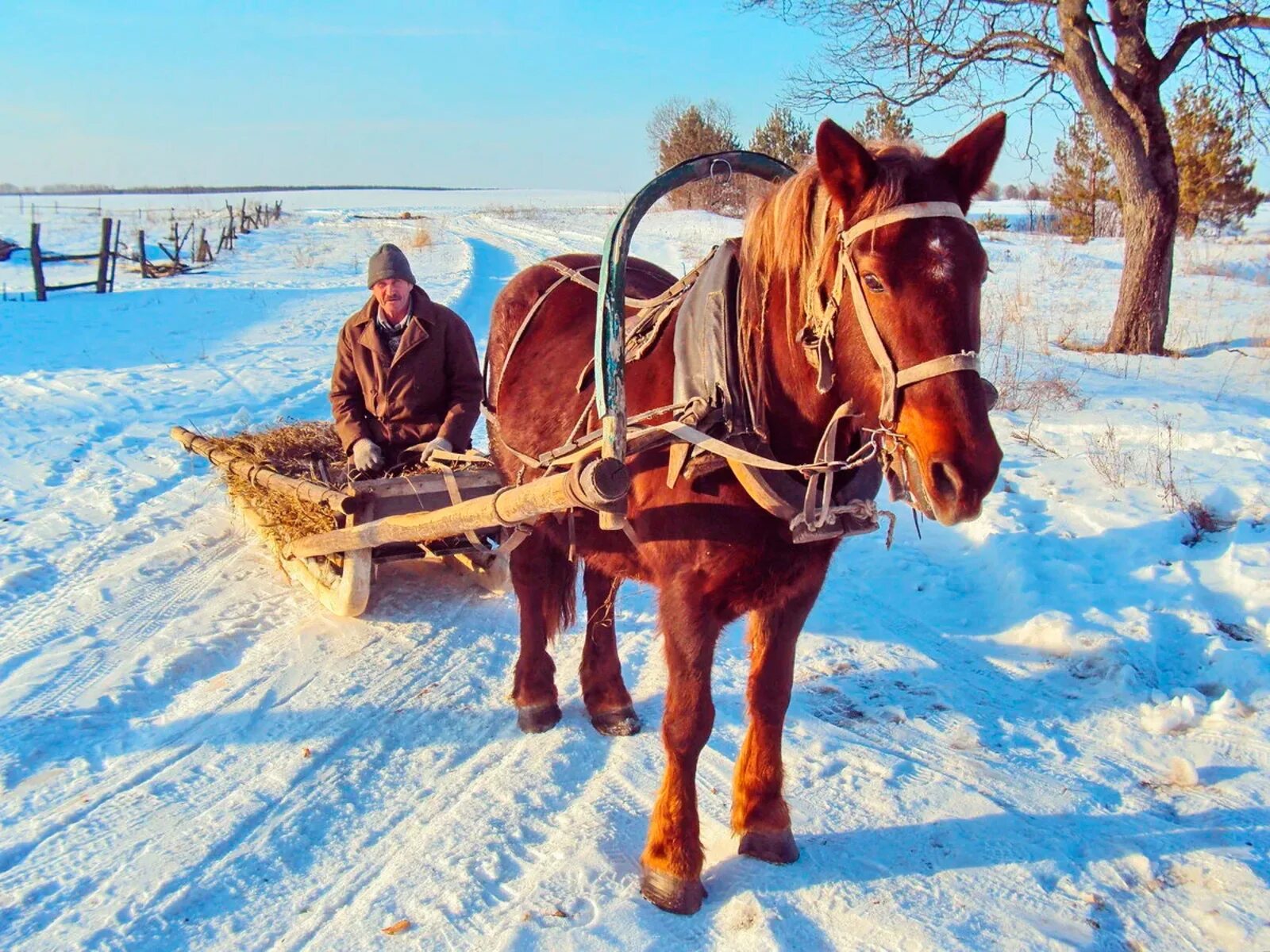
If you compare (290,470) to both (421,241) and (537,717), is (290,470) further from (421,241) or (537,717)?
(421,241)

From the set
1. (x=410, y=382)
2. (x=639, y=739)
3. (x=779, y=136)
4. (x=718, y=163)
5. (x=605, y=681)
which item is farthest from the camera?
(x=779, y=136)

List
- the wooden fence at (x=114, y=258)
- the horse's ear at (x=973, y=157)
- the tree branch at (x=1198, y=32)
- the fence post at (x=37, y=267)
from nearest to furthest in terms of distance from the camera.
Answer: the horse's ear at (x=973, y=157), the tree branch at (x=1198, y=32), the fence post at (x=37, y=267), the wooden fence at (x=114, y=258)

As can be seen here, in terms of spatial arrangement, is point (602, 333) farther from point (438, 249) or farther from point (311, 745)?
point (438, 249)

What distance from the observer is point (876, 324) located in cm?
201

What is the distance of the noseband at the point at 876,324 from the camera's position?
191 cm

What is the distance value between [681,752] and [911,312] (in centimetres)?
157

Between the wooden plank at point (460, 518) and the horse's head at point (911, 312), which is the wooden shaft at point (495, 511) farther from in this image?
the horse's head at point (911, 312)

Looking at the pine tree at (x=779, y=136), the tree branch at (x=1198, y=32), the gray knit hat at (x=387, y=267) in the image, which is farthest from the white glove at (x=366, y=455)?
the pine tree at (x=779, y=136)

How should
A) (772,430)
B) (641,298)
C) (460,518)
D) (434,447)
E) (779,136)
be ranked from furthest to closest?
1. (779,136)
2. (434,447)
3. (641,298)
4. (460,518)
5. (772,430)

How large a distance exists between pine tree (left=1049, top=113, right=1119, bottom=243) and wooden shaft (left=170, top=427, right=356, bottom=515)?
22133mm

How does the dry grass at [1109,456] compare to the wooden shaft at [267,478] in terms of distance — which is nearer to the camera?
the wooden shaft at [267,478]

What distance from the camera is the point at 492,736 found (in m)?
3.58

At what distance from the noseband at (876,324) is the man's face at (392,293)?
3113mm

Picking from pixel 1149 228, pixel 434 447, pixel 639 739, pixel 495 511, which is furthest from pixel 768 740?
pixel 1149 228
